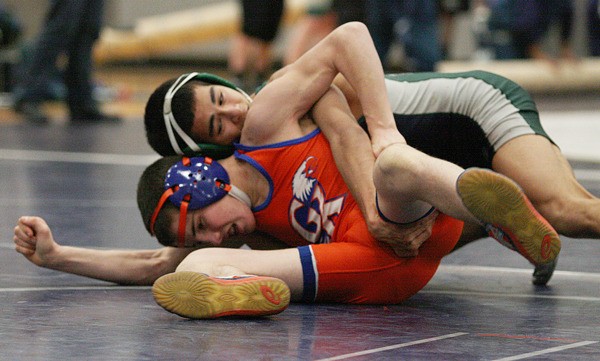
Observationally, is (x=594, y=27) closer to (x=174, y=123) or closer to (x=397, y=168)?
(x=174, y=123)

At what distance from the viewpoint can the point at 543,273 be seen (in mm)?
3379

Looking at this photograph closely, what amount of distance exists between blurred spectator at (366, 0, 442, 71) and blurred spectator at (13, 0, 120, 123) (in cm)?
188

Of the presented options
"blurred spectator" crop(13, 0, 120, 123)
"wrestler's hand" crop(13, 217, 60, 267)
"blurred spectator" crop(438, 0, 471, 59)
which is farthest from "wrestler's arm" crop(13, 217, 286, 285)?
"blurred spectator" crop(438, 0, 471, 59)

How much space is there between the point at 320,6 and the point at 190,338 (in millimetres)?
6355

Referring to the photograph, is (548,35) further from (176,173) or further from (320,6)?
(176,173)

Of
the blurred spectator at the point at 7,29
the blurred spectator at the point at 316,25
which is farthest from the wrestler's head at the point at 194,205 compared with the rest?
the blurred spectator at the point at 7,29

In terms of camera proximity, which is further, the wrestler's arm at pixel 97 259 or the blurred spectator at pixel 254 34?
the blurred spectator at pixel 254 34

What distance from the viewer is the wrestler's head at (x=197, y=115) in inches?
125

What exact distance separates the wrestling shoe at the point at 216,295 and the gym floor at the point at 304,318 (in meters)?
0.03

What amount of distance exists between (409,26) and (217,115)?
5.50 m

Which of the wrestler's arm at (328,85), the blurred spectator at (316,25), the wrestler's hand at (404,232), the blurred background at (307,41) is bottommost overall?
the blurred background at (307,41)

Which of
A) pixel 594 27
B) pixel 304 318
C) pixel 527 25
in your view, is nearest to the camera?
pixel 304 318

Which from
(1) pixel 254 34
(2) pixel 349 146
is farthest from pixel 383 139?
(1) pixel 254 34

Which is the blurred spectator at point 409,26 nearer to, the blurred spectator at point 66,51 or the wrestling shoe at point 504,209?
the blurred spectator at point 66,51
